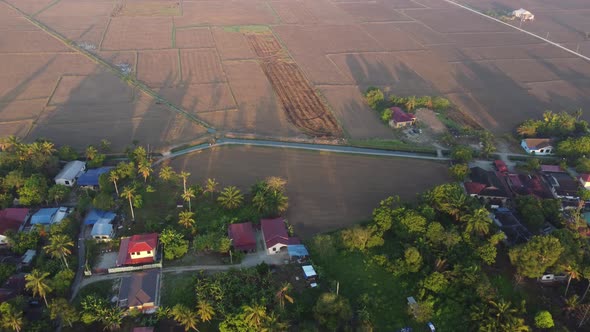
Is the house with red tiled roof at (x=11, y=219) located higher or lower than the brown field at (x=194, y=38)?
lower

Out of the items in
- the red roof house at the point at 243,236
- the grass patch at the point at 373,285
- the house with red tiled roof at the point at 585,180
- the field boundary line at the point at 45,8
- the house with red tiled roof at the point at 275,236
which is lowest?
the field boundary line at the point at 45,8

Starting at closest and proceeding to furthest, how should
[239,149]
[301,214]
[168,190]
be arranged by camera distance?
[301,214], [168,190], [239,149]

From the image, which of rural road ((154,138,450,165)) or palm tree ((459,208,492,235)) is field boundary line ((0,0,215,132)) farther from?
palm tree ((459,208,492,235))

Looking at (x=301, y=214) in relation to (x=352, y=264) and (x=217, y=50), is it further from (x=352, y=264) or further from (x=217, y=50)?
(x=217, y=50)

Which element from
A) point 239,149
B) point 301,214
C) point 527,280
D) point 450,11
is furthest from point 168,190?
point 450,11

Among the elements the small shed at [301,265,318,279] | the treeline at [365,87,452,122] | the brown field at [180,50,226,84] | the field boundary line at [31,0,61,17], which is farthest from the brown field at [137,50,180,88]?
the small shed at [301,265,318,279]

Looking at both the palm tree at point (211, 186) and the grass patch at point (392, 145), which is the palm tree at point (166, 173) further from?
the grass patch at point (392, 145)

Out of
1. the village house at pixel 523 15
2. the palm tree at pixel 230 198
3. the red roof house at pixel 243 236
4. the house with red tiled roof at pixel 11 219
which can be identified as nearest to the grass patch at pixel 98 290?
the house with red tiled roof at pixel 11 219
